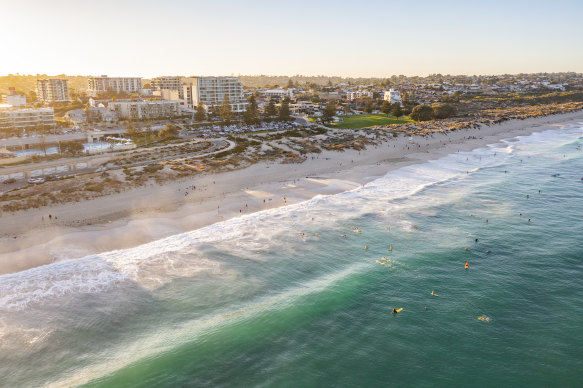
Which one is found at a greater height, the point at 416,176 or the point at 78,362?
the point at 416,176

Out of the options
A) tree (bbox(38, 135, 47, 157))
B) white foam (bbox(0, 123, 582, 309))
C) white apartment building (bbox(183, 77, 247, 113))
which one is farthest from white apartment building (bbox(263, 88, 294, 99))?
white foam (bbox(0, 123, 582, 309))

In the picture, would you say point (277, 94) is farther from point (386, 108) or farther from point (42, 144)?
point (42, 144)

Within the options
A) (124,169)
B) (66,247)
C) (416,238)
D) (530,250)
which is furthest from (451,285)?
(124,169)

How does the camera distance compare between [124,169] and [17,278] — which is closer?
[17,278]

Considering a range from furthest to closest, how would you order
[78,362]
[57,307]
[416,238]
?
1. [416,238]
2. [57,307]
3. [78,362]

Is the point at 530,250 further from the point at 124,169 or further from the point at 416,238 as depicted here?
the point at 124,169

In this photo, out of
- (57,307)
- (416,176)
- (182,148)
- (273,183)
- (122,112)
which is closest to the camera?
(57,307)

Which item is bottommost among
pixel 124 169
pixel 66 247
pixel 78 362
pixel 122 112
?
pixel 78 362

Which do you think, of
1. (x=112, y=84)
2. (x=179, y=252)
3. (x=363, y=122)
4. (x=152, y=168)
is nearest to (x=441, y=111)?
(x=363, y=122)
